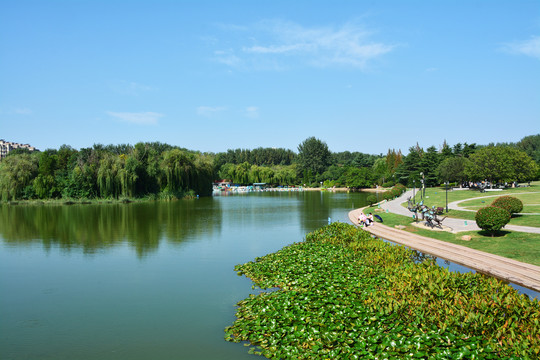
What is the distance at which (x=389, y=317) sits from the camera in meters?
9.21

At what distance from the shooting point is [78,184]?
58.5m

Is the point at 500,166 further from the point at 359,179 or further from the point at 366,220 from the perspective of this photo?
the point at 359,179

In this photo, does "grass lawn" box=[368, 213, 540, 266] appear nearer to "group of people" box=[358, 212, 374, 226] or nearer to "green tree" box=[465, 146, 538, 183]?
"group of people" box=[358, 212, 374, 226]

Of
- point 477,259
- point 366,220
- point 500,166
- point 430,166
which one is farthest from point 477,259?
point 430,166

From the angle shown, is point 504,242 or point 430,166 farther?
point 430,166

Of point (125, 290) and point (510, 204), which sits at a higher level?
point (510, 204)

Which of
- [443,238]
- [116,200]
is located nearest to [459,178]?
[443,238]

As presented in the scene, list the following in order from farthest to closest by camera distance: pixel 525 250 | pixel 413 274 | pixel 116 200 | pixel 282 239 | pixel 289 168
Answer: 1. pixel 289 168
2. pixel 116 200
3. pixel 282 239
4. pixel 525 250
5. pixel 413 274

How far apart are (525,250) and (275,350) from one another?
13.2 metres

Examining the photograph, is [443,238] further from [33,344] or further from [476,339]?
[33,344]

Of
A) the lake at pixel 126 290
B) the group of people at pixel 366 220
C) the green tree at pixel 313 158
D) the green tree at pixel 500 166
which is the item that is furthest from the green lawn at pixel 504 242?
the green tree at pixel 313 158

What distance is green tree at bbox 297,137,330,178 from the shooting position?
4747 inches

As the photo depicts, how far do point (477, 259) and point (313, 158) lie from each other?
4169 inches

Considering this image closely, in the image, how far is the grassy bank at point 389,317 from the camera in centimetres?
762
